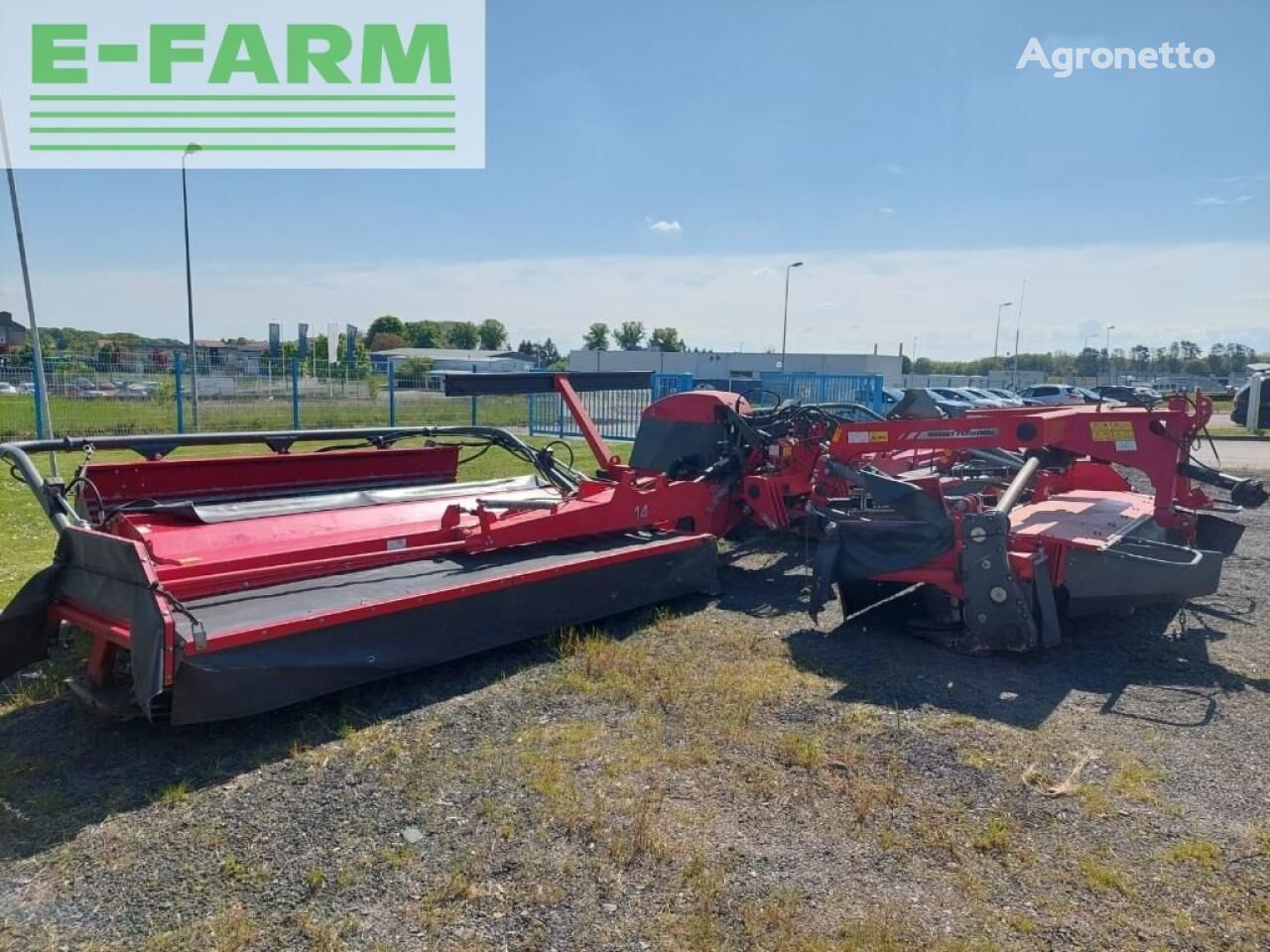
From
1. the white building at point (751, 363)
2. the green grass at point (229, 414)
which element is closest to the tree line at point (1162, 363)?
the white building at point (751, 363)

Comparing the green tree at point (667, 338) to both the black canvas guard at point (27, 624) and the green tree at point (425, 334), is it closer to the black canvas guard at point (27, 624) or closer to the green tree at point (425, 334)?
the green tree at point (425, 334)

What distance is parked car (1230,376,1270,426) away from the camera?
22.3 feet

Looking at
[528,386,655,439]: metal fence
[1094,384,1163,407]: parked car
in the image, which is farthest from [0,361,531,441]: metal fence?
[1094,384,1163,407]: parked car

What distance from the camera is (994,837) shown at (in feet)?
10.1

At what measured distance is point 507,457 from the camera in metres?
14.4

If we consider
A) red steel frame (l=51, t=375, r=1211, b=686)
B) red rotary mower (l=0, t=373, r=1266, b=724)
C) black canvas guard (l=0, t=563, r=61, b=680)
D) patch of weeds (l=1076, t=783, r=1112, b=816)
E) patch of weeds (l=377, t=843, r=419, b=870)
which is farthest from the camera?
red steel frame (l=51, t=375, r=1211, b=686)

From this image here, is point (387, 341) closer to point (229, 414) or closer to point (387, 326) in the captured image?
point (387, 326)

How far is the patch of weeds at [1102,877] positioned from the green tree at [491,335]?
102 meters

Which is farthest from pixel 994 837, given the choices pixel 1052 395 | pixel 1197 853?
pixel 1052 395

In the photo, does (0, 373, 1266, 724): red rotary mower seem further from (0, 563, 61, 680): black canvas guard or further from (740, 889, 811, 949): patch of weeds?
(740, 889, 811, 949): patch of weeds

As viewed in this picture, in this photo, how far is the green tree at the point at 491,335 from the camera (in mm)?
103912

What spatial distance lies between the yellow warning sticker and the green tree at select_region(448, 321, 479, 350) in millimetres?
97355

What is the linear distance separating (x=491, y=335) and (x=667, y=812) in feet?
342

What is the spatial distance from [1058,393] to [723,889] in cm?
3422
